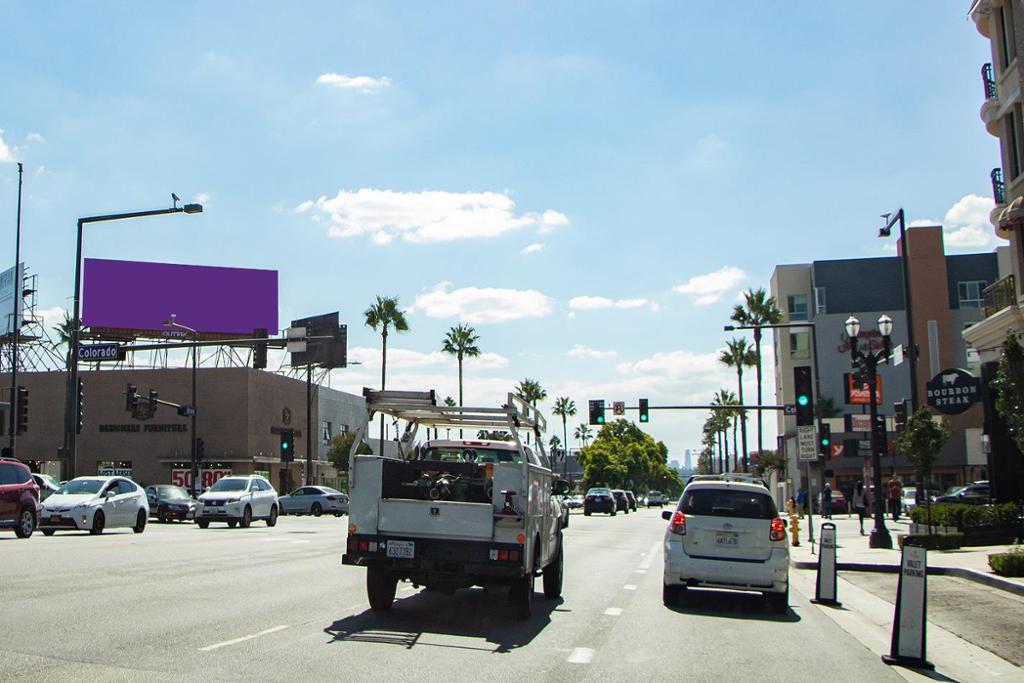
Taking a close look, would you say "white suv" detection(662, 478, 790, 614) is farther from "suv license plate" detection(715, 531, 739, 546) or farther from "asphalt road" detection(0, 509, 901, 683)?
"asphalt road" detection(0, 509, 901, 683)

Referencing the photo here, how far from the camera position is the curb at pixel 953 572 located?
15.2 metres

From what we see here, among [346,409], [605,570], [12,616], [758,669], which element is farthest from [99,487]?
[346,409]

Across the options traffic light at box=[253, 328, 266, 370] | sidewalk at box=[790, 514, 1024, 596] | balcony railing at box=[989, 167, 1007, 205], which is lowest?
sidewalk at box=[790, 514, 1024, 596]

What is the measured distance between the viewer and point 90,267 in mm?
64375

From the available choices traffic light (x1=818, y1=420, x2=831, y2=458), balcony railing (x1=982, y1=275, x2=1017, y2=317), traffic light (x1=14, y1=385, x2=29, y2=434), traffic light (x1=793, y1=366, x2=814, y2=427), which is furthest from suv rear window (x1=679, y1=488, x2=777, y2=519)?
traffic light (x1=14, y1=385, x2=29, y2=434)

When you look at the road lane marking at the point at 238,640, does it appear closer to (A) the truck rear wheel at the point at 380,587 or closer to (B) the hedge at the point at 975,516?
(A) the truck rear wheel at the point at 380,587

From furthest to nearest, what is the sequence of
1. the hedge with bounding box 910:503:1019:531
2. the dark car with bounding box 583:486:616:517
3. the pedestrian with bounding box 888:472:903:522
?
the dark car with bounding box 583:486:616:517 < the pedestrian with bounding box 888:472:903:522 < the hedge with bounding box 910:503:1019:531

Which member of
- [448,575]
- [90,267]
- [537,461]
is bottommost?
[448,575]

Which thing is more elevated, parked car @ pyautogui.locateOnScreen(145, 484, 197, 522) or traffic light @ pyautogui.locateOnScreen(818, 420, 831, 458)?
traffic light @ pyautogui.locateOnScreen(818, 420, 831, 458)

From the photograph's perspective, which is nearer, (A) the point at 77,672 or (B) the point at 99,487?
(A) the point at 77,672

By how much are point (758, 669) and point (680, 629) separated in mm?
2471

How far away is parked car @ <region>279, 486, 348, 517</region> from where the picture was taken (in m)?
49.2

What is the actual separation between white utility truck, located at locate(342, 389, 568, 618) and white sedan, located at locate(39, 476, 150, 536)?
16.7 metres

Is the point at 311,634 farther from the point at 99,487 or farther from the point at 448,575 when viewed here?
the point at 99,487
